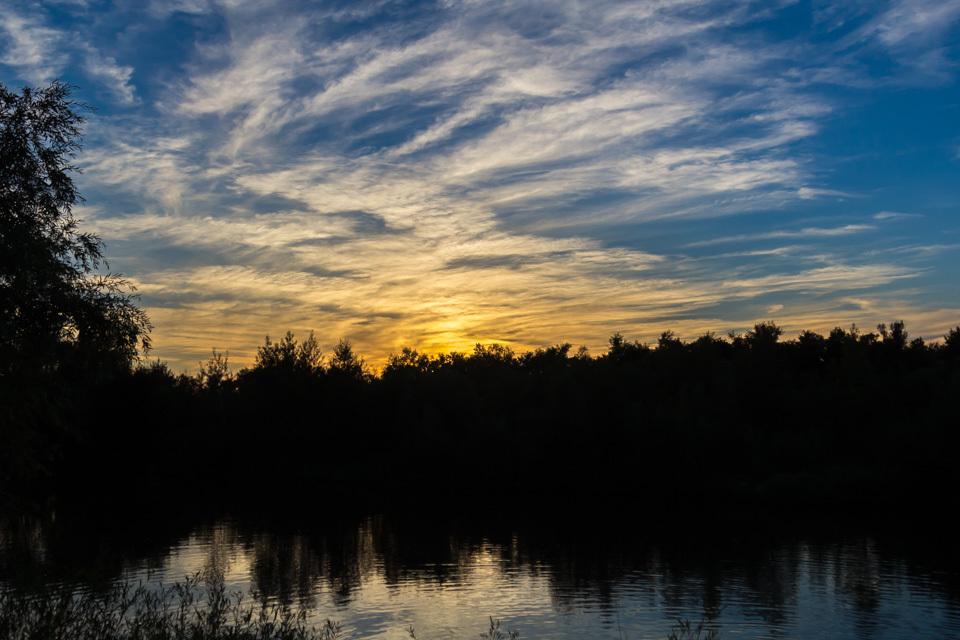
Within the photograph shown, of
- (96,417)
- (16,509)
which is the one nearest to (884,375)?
(16,509)

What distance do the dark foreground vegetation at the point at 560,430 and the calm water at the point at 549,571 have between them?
10649 millimetres

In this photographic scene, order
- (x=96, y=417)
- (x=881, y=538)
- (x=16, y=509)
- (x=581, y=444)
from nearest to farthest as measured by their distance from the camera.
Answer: (x=16, y=509), (x=881, y=538), (x=581, y=444), (x=96, y=417)

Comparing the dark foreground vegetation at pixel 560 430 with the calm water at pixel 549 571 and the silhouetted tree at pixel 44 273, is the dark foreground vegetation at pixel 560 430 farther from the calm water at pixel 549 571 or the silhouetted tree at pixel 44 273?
the silhouetted tree at pixel 44 273

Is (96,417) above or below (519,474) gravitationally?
above

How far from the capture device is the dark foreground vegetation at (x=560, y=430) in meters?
52.4

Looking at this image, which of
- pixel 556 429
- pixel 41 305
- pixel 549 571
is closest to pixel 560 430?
pixel 556 429

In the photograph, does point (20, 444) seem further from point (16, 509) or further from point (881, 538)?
point (881, 538)

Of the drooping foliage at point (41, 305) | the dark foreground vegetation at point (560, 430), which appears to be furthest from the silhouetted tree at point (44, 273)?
the dark foreground vegetation at point (560, 430)

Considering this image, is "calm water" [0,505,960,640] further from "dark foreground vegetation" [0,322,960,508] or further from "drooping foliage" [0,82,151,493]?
"dark foreground vegetation" [0,322,960,508]

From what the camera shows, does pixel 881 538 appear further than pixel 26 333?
Yes

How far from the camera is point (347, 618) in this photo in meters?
21.8

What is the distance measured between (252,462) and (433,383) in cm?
2165

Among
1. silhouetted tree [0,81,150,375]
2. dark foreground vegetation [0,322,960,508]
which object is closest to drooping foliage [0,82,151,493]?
silhouetted tree [0,81,150,375]

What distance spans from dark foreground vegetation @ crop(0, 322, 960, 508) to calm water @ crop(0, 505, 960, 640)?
34.9 feet
